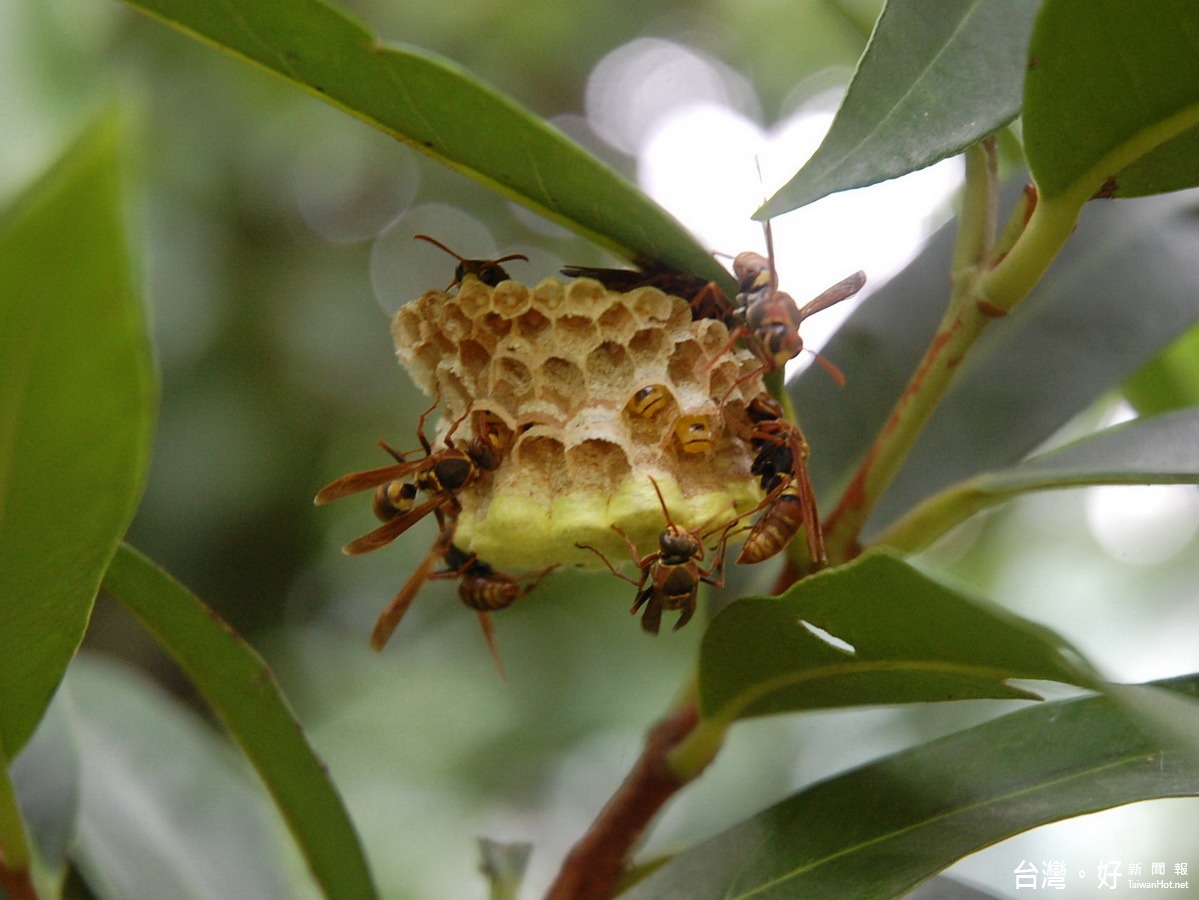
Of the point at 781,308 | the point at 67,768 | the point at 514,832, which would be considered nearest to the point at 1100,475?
the point at 781,308

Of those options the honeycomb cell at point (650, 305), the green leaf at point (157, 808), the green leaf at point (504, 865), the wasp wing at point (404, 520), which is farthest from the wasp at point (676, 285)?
the green leaf at point (157, 808)

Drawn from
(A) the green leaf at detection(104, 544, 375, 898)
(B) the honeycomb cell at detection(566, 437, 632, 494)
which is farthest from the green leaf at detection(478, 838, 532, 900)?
(B) the honeycomb cell at detection(566, 437, 632, 494)

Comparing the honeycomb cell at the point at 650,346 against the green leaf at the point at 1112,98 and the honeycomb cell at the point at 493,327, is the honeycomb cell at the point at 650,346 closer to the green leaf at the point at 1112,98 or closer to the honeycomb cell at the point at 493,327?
the honeycomb cell at the point at 493,327

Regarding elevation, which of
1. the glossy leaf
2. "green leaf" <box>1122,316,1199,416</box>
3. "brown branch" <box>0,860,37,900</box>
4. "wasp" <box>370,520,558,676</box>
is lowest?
"brown branch" <box>0,860,37,900</box>

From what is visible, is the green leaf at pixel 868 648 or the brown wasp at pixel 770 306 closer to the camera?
the green leaf at pixel 868 648

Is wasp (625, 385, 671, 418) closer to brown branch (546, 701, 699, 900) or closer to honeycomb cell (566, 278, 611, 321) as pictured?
honeycomb cell (566, 278, 611, 321)

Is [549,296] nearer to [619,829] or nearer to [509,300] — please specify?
[509,300]

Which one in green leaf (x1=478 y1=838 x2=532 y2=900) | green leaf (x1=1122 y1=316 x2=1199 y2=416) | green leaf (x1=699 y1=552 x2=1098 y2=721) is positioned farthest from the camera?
green leaf (x1=1122 y1=316 x2=1199 y2=416)
